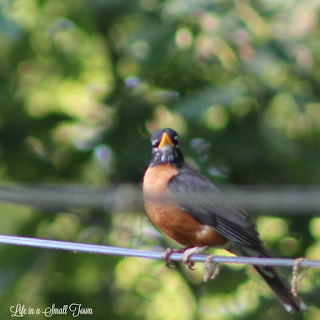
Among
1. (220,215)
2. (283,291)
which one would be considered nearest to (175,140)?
(220,215)

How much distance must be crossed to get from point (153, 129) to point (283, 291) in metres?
2.10

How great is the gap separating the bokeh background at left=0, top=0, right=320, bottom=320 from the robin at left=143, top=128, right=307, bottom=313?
0.54 meters

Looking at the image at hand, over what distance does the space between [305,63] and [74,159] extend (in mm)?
2648

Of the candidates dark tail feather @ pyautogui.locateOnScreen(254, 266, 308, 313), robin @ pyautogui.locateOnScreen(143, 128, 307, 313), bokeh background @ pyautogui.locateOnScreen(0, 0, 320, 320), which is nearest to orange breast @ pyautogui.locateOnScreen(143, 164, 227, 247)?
robin @ pyautogui.locateOnScreen(143, 128, 307, 313)

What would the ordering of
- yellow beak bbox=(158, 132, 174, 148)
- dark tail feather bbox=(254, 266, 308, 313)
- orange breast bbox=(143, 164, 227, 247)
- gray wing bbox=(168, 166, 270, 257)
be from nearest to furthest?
gray wing bbox=(168, 166, 270, 257), orange breast bbox=(143, 164, 227, 247), dark tail feather bbox=(254, 266, 308, 313), yellow beak bbox=(158, 132, 174, 148)

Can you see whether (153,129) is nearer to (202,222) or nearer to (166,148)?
(166,148)

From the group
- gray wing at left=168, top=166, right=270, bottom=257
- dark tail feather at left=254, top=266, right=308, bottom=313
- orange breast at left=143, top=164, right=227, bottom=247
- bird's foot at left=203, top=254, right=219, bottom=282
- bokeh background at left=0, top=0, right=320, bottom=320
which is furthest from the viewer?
bokeh background at left=0, top=0, right=320, bottom=320

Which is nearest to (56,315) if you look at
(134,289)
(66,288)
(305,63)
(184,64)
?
(66,288)

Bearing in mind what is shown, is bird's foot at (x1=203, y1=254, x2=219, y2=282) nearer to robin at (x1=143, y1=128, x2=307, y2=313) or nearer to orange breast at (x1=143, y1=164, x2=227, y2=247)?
robin at (x1=143, y1=128, x2=307, y2=313)

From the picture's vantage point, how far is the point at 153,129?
5078mm

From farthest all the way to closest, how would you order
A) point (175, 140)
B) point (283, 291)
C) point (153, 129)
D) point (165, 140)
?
point (153, 129), point (175, 140), point (165, 140), point (283, 291)

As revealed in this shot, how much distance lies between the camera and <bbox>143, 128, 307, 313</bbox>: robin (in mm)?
3779

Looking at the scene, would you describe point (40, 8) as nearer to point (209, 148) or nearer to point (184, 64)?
point (184, 64)

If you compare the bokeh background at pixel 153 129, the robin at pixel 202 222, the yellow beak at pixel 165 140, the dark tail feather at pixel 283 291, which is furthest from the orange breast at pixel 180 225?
the bokeh background at pixel 153 129
